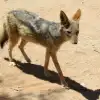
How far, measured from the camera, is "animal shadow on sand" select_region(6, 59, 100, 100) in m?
5.89

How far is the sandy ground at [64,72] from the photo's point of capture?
5891 millimetres

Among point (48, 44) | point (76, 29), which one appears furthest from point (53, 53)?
point (76, 29)

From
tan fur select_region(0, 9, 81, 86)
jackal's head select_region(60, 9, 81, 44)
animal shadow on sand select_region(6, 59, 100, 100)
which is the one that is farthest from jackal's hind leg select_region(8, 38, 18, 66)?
jackal's head select_region(60, 9, 81, 44)

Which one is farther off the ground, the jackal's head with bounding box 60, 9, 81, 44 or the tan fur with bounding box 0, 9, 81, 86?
the jackal's head with bounding box 60, 9, 81, 44

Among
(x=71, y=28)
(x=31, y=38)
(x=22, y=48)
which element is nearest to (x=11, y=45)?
(x=22, y=48)

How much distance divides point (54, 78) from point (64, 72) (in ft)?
0.87

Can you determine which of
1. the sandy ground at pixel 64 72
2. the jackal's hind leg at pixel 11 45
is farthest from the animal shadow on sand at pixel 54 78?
the jackal's hind leg at pixel 11 45

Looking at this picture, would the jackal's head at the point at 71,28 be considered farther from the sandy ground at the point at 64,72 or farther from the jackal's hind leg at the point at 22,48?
the jackal's hind leg at the point at 22,48

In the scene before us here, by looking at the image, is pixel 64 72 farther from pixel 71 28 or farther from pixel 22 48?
pixel 71 28

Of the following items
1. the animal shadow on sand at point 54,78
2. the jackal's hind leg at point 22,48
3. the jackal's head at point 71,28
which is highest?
the jackal's head at point 71,28

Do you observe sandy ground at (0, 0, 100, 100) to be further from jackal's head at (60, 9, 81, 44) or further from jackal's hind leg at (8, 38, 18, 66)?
jackal's head at (60, 9, 81, 44)

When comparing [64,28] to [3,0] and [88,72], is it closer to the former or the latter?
[88,72]

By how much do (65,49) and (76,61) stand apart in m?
0.49

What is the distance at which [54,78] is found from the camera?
21.0 feet
